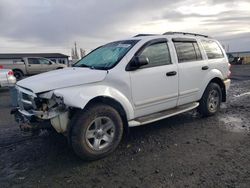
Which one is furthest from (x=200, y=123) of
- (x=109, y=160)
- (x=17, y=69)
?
(x=17, y=69)

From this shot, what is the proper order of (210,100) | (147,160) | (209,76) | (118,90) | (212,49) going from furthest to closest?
(212,49)
(210,100)
(209,76)
(118,90)
(147,160)

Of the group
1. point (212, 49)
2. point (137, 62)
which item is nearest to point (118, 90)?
point (137, 62)

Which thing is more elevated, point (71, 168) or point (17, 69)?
point (17, 69)

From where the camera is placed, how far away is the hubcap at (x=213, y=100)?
17.8 ft

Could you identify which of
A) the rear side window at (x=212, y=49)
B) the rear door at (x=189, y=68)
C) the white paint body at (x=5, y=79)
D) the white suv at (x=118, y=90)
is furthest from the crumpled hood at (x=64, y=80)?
the white paint body at (x=5, y=79)

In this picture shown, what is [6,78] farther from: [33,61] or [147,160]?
[147,160]

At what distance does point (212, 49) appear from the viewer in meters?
5.57

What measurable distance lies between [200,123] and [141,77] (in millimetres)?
2052

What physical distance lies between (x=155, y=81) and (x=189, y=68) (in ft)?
3.37

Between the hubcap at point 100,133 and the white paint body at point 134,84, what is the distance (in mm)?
369

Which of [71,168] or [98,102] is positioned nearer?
[71,168]

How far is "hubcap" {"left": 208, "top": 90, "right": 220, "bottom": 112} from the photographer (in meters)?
5.43

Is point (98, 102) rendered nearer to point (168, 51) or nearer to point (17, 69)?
point (168, 51)

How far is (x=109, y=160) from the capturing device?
3533 millimetres
